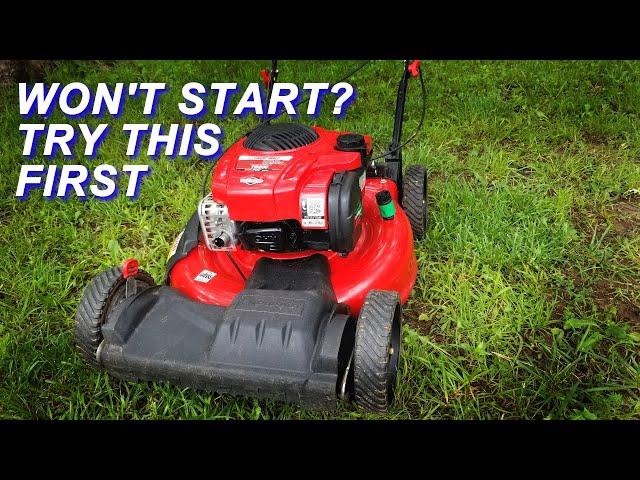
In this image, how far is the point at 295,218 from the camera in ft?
7.03

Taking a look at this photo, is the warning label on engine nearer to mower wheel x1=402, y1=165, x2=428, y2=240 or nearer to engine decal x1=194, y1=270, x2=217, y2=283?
engine decal x1=194, y1=270, x2=217, y2=283

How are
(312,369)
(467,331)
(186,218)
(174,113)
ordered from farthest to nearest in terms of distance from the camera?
(174,113) < (186,218) < (467,331) < (312,369)

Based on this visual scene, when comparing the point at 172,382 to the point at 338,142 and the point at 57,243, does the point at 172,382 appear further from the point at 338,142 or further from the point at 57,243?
the point at 57,243

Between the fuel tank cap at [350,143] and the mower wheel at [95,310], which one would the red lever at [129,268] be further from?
the fuel tank cap at [350,143]

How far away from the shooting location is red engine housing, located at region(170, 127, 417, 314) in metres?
2.10

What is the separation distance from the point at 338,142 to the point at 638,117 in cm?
292

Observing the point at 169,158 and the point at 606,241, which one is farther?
the point at 169,158

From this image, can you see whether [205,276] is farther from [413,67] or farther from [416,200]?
[413,67]

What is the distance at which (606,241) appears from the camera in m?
3.06

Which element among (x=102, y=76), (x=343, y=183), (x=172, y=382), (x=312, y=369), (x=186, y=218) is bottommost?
(x=172, y=382)

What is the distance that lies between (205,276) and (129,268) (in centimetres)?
34

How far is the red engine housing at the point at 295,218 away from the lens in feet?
6.90

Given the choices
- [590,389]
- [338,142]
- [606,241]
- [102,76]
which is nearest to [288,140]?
[338,142]

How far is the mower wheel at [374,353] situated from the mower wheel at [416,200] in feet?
3.44
